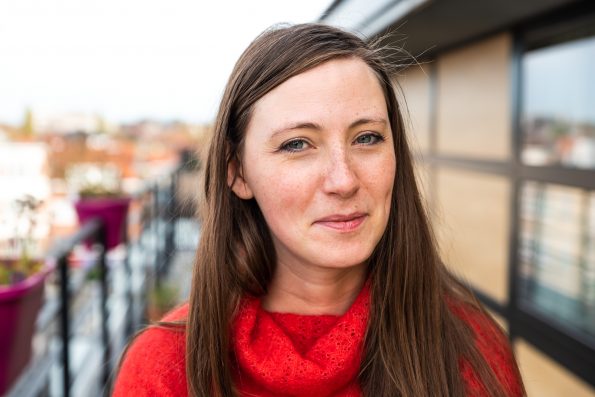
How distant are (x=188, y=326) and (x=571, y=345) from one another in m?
2.09

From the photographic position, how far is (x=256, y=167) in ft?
3.89

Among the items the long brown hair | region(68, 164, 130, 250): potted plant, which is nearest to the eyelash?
the long brown hair

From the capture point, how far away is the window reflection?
263 centimetres

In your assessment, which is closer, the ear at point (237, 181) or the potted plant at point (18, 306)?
the ear at point (237, 181)

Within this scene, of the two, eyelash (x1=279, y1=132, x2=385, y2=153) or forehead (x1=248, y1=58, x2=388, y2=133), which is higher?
forehead (x1=248, y1=58, x2=388, y2=133)

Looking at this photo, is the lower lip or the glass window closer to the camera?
the lower lip

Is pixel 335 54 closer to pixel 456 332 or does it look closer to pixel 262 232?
pixel 262 232

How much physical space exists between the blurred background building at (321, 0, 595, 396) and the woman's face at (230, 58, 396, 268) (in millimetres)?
968

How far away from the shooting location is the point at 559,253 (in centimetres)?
289

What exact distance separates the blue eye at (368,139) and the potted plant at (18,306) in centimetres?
134

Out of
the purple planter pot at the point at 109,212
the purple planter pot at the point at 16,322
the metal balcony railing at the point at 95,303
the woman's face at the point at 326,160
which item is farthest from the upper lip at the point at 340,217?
the purple planter pot at the point at 109,212

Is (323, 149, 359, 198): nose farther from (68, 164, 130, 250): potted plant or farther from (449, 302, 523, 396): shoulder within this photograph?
(68, 164, 130, 250): potted plant

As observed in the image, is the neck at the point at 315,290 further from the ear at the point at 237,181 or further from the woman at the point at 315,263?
the ear at the point at 237,181

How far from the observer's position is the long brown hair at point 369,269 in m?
1.17
